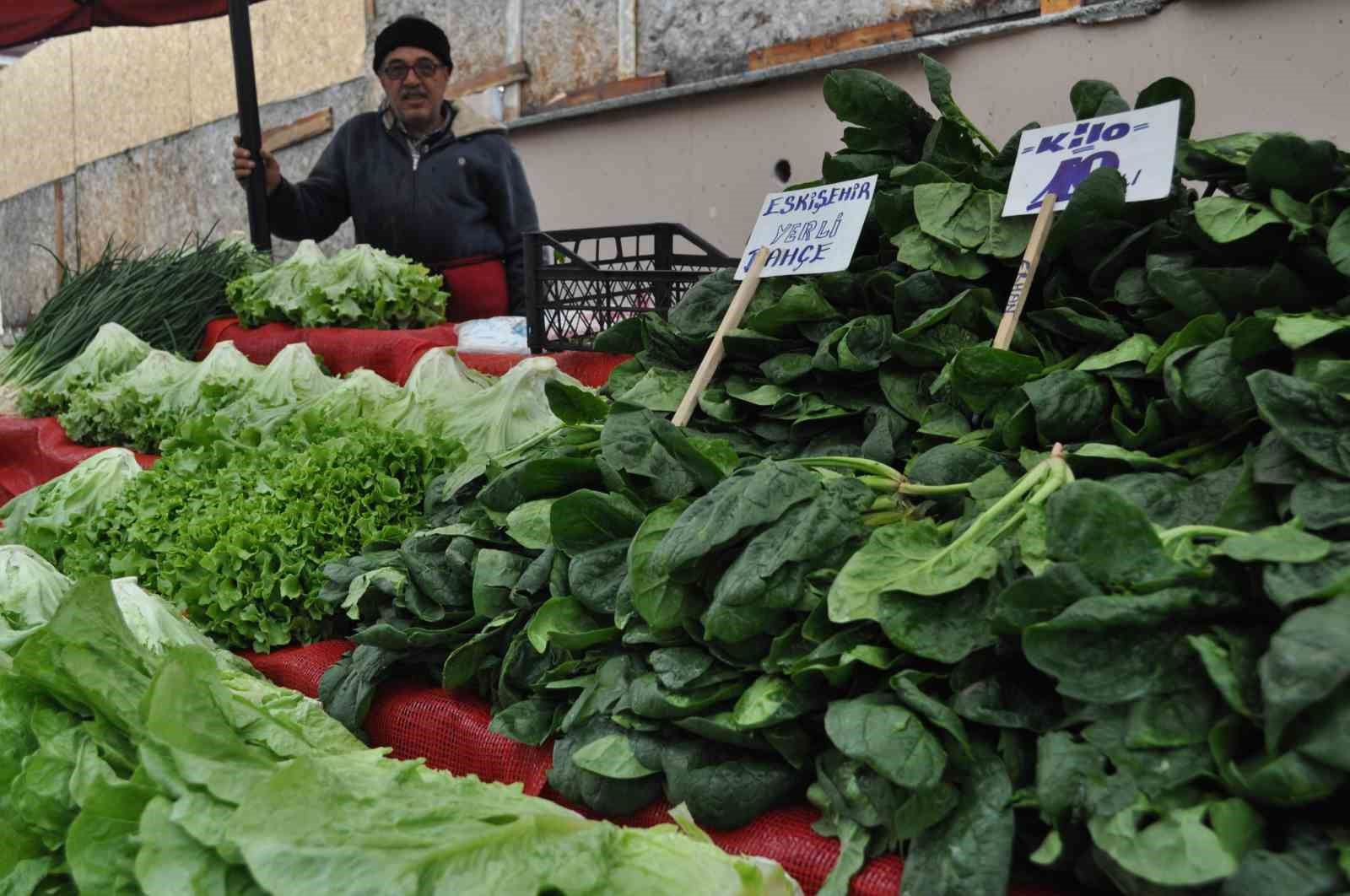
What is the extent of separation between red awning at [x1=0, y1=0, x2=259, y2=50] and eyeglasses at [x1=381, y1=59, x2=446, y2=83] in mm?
1829

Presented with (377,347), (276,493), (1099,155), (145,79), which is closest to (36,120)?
(145,79)

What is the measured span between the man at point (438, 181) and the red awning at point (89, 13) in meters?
1.63

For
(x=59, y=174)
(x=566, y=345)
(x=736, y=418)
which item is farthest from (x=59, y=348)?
(x=59, y=174)

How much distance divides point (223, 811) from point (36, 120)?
17826 mm

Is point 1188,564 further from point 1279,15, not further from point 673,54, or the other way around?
point 673,54

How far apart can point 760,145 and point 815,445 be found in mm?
4605

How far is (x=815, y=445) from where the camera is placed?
1.93 metres

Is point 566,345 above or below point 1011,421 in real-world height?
below

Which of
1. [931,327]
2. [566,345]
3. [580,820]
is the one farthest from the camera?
[566,345]

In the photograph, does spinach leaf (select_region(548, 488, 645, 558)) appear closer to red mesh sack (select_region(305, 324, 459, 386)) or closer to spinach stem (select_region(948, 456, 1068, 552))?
spinach stem (select_region(948, 456, 1068, 552))

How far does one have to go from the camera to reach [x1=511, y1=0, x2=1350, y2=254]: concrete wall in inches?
158

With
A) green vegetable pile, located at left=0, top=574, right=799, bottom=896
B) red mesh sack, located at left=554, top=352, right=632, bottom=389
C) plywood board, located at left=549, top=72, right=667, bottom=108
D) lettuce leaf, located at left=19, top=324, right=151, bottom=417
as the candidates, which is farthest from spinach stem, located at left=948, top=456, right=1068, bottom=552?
plywood board, located at left=549, top=72, right=667, bottom=108

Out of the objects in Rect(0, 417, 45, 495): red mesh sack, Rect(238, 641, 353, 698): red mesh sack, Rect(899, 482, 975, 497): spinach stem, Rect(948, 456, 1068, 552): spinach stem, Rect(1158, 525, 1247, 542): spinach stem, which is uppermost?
Rect(1158, 525, 1247, 542): spinach stem

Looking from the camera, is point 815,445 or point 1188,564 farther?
point 815,445
